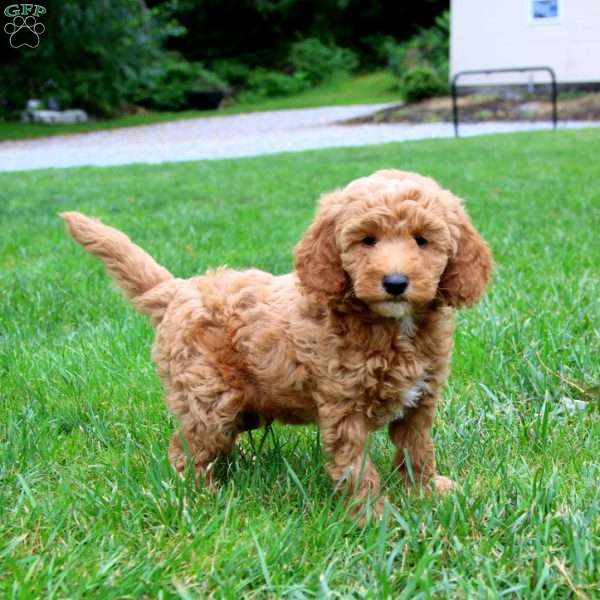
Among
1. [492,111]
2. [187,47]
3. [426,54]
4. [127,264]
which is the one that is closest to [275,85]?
[426,54]

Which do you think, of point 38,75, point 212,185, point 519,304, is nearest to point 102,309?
point 519,304

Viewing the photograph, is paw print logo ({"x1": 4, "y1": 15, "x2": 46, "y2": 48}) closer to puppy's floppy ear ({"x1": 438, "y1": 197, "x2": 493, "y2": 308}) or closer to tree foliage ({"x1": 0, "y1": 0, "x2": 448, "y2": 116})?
tree foliage ({"x1": 0, "y1": 0, "x2": 448, "y2": 116})

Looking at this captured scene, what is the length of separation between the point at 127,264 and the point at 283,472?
990 mm

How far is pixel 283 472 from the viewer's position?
295 centimetres

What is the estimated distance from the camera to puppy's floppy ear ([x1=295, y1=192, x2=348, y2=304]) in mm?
2770

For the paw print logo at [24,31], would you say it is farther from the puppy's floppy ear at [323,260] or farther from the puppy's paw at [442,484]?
the puppy's paw at [442,484]

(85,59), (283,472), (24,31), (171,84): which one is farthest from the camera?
(171,84)

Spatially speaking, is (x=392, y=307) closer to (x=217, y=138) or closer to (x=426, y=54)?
(x=217, y=138)

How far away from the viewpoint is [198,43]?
45.2 m

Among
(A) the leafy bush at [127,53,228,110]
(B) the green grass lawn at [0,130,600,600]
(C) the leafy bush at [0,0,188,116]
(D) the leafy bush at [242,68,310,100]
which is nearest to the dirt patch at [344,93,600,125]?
(C) the leafy bush at [0,0,188,116]

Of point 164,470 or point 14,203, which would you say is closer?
point 164,470

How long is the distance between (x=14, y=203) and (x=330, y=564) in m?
9.13

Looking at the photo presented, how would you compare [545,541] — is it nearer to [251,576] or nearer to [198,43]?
[251,576]

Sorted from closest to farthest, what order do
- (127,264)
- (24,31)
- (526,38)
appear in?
(127,264) → (526,38) → (24,31)
